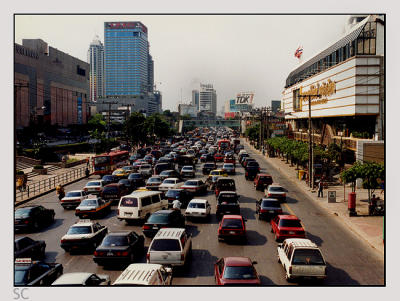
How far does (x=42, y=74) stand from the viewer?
11694 centimetres

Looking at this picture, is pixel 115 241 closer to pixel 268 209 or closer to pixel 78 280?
pixel 78 280

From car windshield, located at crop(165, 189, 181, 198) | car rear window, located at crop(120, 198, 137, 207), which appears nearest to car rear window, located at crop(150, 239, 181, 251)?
car rear window, located at crop(120, 198, 137, 207)

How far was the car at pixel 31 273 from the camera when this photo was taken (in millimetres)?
13319

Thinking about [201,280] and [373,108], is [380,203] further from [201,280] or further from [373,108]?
[373,108]

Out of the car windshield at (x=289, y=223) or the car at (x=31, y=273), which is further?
the car windshield at (x=289, y=223)

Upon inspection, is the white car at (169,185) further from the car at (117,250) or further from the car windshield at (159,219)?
the car at (117,250)

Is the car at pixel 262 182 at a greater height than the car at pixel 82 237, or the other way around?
the car at pixel 262 182

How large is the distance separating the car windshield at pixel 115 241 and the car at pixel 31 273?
8.37 ft

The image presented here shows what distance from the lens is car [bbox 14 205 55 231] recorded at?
23.0 meters

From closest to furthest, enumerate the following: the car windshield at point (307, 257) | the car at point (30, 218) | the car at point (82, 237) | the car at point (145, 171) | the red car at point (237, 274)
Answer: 1. the red car at point (237, 274)
2. the car windshield at point (307, 257)
3. the car at point (82, 237)
4. the car at point (30, 218)
5. the car at point (145, 171)

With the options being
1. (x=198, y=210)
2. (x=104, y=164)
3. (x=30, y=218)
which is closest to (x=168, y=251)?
(x=198, y=210)

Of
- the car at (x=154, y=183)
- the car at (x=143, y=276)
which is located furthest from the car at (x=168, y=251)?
the car at (x=154, y=183)

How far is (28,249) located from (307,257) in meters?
11.5

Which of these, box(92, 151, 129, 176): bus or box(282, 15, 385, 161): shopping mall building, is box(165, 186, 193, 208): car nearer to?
box(92, 151, 129, 176): bus
